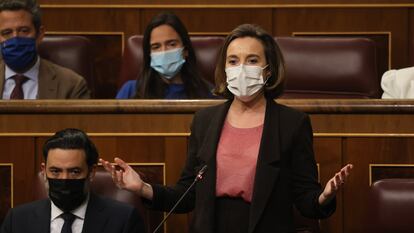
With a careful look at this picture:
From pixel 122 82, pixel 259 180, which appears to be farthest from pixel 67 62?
pixel 259 180

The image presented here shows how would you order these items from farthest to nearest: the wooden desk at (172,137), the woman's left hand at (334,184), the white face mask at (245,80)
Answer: the wooden desk at (172,137)
the white face mask at (245,80)
the woman's left hand at (334,184)

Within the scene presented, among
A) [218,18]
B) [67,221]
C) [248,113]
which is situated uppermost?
[218,18]

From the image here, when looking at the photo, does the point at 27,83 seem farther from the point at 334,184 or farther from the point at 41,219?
the point at 334,184

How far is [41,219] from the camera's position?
1.34 m

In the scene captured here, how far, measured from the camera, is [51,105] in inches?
59.6

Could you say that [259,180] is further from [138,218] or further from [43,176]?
[43,176]

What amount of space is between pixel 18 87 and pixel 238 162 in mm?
635

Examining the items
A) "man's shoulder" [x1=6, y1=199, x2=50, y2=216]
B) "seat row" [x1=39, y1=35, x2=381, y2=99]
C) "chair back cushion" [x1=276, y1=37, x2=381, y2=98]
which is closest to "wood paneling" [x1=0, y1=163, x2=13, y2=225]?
"man's shoulder" [x1=6, y1=199, x2=50, y2=216]

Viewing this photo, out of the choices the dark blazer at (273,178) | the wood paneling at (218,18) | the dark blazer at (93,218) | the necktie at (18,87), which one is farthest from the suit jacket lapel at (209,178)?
the wood paneling at (218,18)

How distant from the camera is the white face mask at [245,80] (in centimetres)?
131

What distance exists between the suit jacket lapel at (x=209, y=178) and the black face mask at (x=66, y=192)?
6.5 inches

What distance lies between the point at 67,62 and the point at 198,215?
0.71 m
